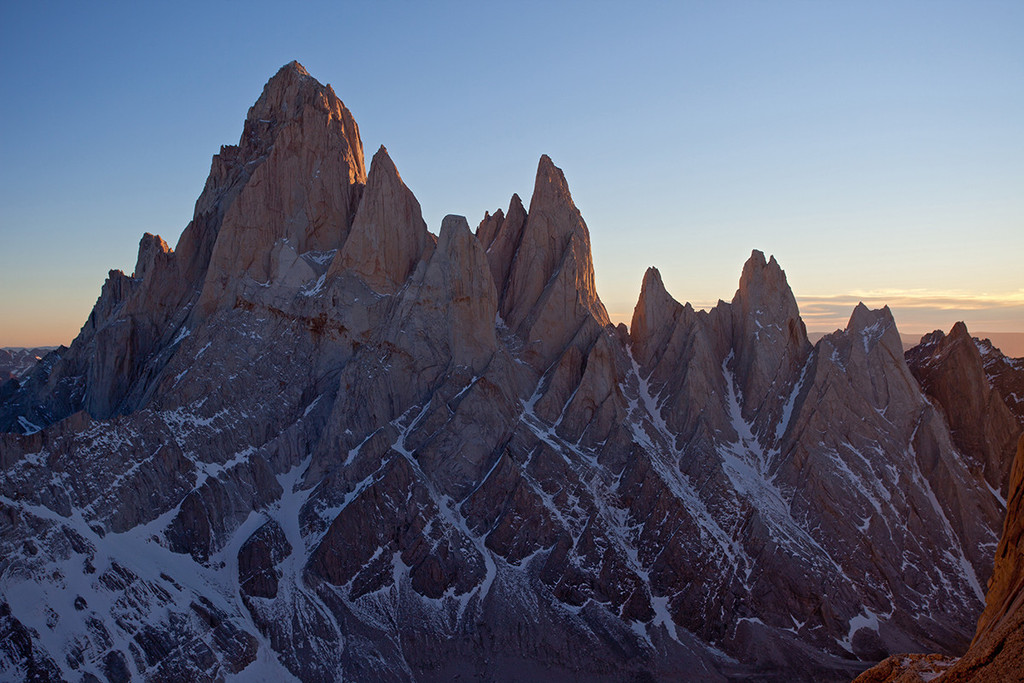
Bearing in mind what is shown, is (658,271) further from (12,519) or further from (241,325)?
(12,519)

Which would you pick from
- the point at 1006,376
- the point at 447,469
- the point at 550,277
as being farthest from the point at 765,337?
the point at 447,469

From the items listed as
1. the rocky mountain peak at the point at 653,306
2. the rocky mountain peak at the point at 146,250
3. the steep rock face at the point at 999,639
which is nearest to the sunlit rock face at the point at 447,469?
the rocky mountain peak at the point at 653,306

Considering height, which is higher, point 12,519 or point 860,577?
point 12,519

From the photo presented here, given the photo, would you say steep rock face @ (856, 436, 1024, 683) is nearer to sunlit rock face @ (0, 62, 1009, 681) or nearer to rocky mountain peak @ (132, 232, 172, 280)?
sunlit rock face @ (0, 62, 1009, 681)

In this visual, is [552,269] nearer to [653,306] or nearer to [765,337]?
[653,306]

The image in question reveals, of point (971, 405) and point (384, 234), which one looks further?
point (384, 234)

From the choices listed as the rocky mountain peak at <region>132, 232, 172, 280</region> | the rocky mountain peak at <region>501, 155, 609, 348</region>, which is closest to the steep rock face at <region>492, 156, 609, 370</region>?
the rocky mountain peak at <region>501, 155, 609, 348</region>

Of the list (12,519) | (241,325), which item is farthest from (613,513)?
(12,519)
